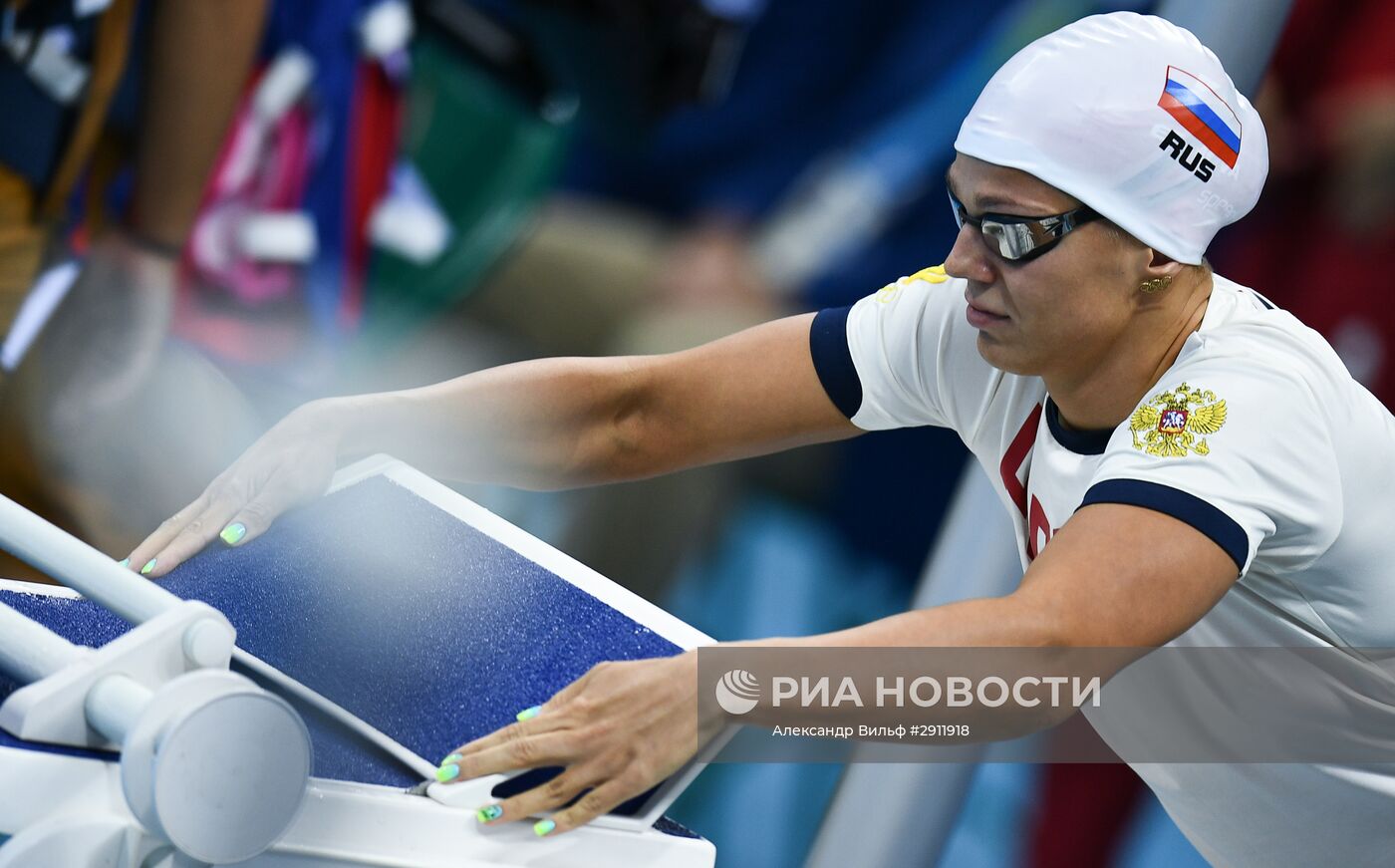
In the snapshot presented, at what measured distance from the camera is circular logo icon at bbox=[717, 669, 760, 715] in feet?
2.89

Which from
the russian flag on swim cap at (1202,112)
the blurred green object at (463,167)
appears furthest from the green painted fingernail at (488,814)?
the blurred green object at (463,167)

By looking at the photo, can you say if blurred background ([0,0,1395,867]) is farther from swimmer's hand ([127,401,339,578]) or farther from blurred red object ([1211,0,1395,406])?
swimmer's hand ([127,401,339,578])

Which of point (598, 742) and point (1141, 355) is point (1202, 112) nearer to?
point (1141, 355)

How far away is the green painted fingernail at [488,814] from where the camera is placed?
77cm

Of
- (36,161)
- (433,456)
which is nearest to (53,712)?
(433,456)

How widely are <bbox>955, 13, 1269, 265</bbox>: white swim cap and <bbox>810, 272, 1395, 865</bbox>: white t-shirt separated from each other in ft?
0.33

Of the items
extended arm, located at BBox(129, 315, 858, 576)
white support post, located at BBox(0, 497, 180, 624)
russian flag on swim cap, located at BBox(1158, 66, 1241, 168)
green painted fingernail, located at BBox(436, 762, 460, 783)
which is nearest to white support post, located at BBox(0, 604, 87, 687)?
white support post, located at BBox(0, 497, 180, 624)

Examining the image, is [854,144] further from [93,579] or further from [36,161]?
[93,579]

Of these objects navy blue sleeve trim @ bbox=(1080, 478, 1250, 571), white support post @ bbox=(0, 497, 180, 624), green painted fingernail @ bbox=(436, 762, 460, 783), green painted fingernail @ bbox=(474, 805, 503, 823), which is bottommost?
green painted fingernail @ bbox=(474, 805, 503, 823)

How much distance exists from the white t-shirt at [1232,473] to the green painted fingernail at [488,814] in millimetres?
453

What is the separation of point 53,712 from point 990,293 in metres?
0.69

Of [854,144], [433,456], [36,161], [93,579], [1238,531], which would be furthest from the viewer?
[854,144]

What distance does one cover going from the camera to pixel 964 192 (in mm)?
1058

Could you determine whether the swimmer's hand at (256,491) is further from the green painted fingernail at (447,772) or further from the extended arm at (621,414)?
the green painted fingernail at (447,772)
